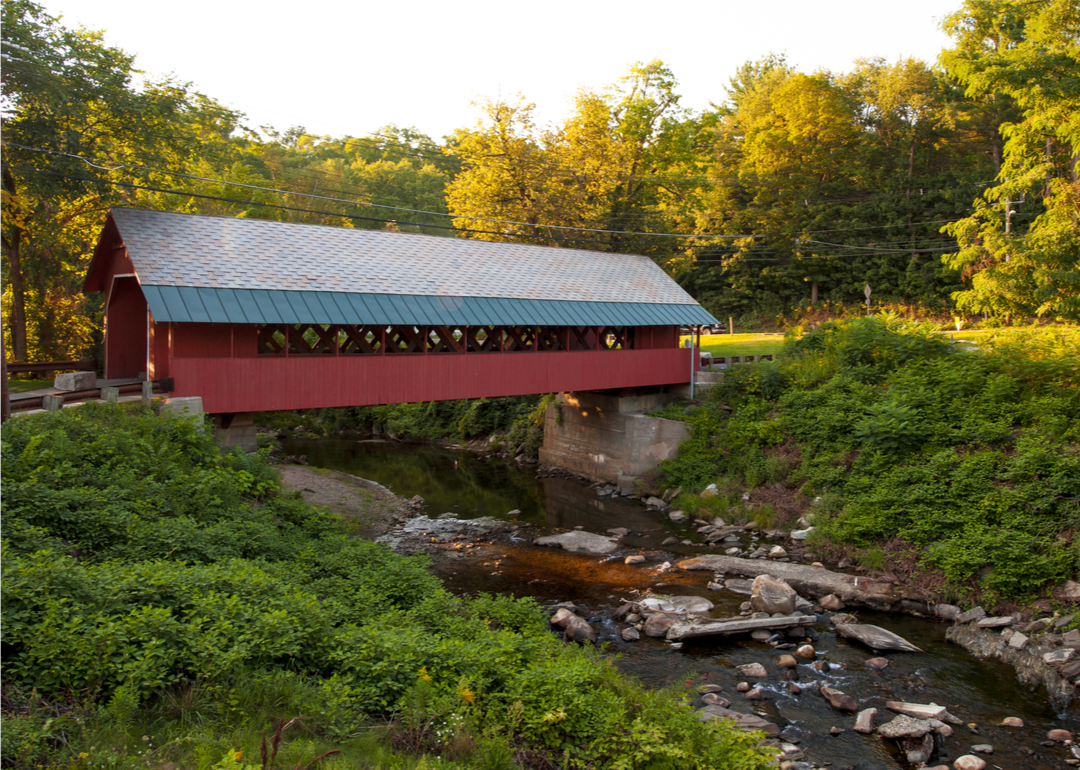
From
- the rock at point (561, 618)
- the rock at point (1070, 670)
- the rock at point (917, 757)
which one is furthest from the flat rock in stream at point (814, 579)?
the rock at point (917, 757)

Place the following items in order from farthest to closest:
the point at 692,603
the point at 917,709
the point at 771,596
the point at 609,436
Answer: the point at 609,436 < the point at 692,603 < the point at 771,596 < the point at 917,709

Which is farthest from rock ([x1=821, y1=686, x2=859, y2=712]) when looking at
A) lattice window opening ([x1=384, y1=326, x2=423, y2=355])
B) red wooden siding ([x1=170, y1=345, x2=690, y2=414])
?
lattice window opening ([x1=384, y1=326, x2=423, y2=355])

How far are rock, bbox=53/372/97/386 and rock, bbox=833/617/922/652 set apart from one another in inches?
541

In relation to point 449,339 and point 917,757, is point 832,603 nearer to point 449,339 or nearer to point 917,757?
point 917,757

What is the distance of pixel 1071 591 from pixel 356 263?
14362 mm

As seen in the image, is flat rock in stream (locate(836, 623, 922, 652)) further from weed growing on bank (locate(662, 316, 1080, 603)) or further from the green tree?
the green tree

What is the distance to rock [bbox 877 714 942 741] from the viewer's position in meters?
7.30

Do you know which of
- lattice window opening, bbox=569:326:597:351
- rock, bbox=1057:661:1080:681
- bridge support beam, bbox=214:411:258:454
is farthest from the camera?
lattice window opening, bbox=569:326:597:351

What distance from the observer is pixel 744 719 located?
25.2ft

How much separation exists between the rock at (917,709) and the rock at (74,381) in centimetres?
1404

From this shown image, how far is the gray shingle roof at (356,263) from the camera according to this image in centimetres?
1342

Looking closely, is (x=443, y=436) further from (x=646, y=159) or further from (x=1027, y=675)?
(x=1027, y=675)

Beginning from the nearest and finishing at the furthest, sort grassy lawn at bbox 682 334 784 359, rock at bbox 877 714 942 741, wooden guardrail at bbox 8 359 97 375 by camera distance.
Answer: rock at bbox 877 714 942 741 → wooden guardrail at bbox 8 359 97 375 → grassy lawn at bbox 682 334 784 359

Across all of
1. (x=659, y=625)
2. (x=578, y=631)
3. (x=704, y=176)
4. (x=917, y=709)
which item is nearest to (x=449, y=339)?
(x=578, y=631)
